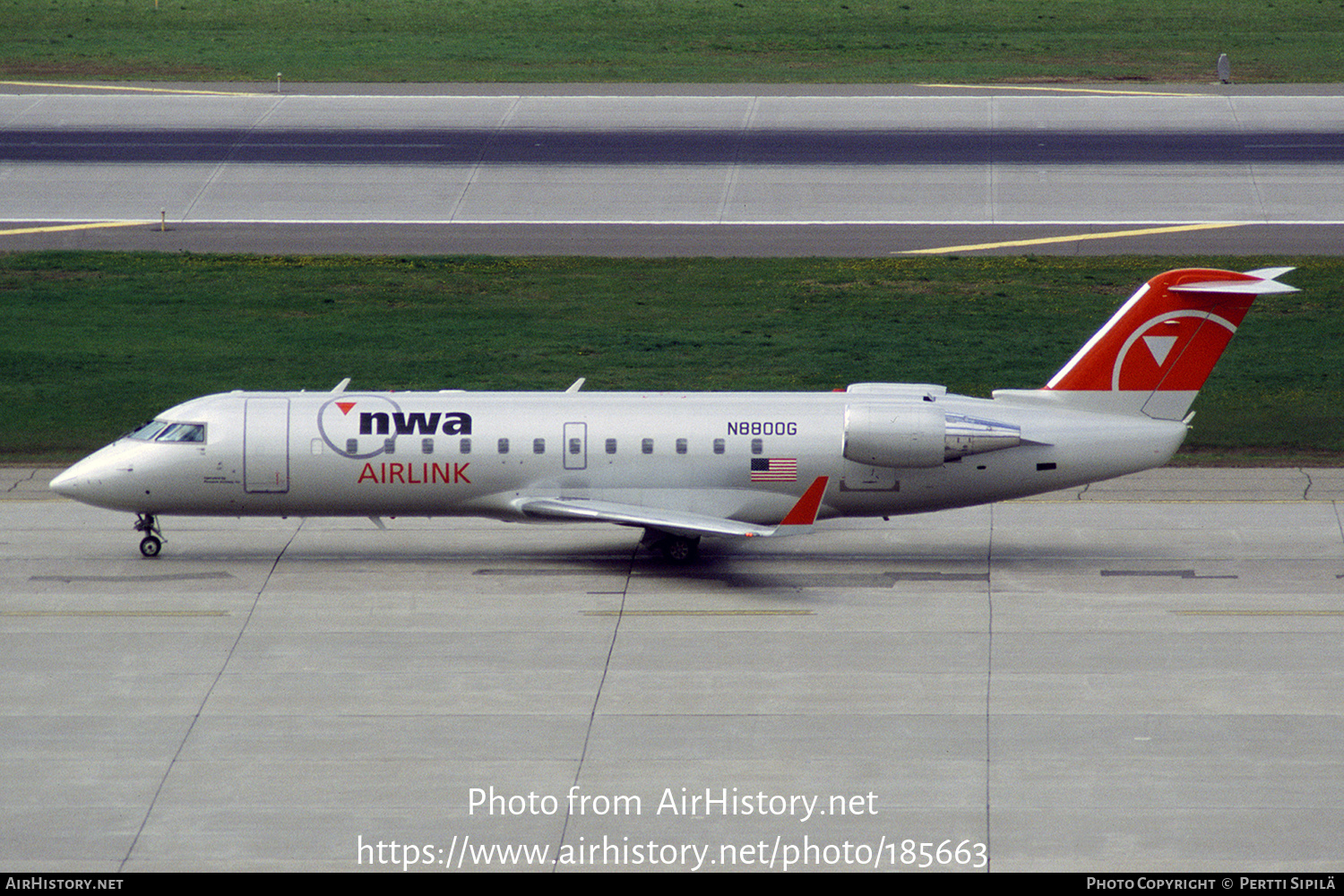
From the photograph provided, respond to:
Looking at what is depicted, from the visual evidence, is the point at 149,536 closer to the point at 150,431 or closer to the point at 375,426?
the point at 150,431

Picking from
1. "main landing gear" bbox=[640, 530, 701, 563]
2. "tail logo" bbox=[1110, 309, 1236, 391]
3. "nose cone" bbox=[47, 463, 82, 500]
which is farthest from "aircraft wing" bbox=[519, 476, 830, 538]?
"nose cone" bbox=[47, 463, 82, 500]

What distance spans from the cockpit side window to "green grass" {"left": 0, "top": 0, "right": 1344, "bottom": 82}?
149ft

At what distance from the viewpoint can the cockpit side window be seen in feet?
102

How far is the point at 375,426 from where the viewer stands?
30844mm

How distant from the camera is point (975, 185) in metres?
58.9

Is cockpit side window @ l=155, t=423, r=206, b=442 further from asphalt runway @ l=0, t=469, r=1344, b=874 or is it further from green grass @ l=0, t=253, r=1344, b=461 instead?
green grass @ l=0, t=253, r=1344, b=461

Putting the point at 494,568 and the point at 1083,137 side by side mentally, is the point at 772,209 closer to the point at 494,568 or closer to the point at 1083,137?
the point at 1083,137

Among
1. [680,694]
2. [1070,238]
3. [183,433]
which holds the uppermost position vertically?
[1070,238]

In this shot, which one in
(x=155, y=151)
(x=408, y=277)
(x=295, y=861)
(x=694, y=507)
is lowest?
(x=295, y=861)

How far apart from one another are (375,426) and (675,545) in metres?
5.95

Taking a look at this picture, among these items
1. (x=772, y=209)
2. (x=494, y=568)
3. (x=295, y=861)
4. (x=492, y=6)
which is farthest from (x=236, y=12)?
(x=295, y=861)

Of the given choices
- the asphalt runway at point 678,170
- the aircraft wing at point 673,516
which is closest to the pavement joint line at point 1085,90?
the asphalt runway at point 678,170

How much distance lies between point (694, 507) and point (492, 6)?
63.4 metres

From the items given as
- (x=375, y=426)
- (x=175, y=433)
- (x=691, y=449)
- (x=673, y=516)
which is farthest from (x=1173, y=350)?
(x=175, y=433)
